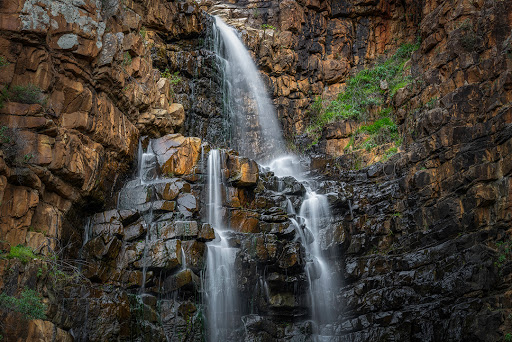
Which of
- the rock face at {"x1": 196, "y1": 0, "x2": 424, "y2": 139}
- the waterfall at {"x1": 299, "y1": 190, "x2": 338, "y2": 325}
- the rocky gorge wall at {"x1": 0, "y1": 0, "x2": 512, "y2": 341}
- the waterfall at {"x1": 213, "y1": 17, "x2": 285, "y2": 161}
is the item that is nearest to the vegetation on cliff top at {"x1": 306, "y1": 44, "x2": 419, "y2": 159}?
the rock face at {"x1": 196, "y1": 0, "x2": 424, "y2": 139}

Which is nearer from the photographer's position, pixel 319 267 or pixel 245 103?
pixel 319 267

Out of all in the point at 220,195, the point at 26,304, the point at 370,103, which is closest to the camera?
the point at 26,304

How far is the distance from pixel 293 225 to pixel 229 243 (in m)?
2.93

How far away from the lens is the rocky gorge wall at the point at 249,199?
47.0ft

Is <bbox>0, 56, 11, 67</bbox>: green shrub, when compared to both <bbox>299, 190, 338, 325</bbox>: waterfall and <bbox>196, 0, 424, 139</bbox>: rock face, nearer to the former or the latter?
<bbox>299, 190, 338, 325</bbox>: waterfall

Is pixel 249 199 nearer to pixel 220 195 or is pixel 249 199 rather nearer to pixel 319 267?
pixel 220 195

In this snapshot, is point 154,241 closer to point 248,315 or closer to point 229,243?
point 229,243

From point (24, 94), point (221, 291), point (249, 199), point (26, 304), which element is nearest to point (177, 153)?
point (249, 199)

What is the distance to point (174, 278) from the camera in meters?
15.7

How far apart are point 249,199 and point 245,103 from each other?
33.0 feet

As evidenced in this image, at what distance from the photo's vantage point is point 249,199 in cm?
2030

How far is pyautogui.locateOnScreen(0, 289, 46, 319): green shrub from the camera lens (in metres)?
10.8

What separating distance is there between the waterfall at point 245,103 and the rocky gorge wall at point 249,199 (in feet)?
16.9

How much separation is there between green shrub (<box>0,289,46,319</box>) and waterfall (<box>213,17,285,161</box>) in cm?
1657
